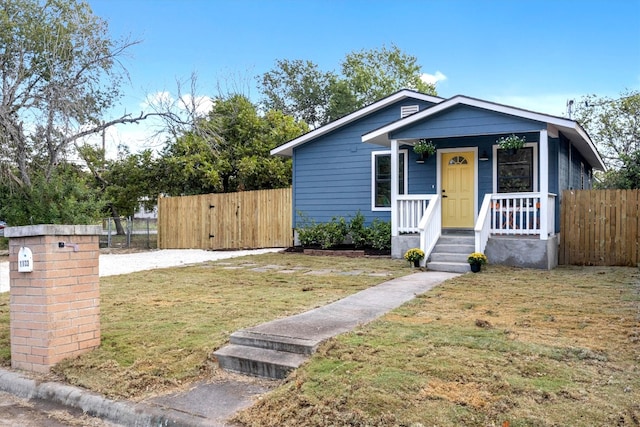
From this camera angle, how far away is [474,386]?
346 centimetres

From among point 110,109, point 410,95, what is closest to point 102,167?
point 110,109

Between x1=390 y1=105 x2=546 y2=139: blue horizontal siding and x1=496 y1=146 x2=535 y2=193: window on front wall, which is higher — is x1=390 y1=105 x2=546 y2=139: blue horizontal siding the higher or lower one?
the higher one

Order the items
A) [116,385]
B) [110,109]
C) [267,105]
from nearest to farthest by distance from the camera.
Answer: [116,385]
[110,109]
[267,105]

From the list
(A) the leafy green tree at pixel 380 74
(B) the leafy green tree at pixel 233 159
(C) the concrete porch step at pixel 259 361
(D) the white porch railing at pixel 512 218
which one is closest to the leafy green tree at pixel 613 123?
(A) the leafy green tree at pixel 380 74

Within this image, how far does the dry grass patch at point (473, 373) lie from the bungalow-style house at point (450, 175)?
4.94m

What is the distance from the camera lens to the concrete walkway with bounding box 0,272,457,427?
3.54 metres

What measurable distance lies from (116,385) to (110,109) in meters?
17.1

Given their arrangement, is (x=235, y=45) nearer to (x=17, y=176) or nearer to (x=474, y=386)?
(x=17, y=176)

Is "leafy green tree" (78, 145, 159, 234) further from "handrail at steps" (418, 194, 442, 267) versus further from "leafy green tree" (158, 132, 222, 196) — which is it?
"handrail at steps" (418, 194, 442, 267)

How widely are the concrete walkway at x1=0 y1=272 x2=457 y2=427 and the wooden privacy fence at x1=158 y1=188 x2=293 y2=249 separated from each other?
10816 millimetres

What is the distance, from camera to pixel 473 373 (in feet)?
12.1

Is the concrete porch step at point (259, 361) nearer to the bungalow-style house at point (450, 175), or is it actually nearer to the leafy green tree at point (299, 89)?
the bungalow-style house at point (450, 175)

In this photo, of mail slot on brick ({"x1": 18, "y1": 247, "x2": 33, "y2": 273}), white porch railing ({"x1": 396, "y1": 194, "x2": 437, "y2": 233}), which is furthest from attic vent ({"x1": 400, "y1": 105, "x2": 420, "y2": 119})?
mail slot on brick ({"x1": 18, "y1": 247, "x2": 33, "y2": 273})

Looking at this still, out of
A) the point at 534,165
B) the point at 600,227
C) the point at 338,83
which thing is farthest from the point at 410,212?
the point at 338,83
